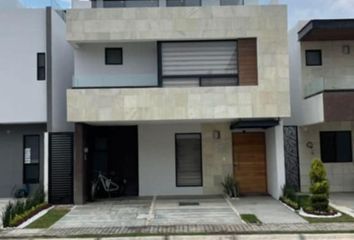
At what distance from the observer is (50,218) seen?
12.6 metres

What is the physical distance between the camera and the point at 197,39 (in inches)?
587

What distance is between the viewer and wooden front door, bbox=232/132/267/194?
17.2 m

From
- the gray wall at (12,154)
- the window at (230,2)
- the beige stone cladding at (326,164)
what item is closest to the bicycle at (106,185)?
the gray wall at (12,154)

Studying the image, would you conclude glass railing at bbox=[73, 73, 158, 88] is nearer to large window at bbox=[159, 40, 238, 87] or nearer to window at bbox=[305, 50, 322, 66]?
large window at bbox=[159, 40, 238, 87]

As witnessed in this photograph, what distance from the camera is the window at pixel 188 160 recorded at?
56.1 ft

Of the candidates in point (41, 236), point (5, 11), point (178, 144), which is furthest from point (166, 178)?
point (5, 11)

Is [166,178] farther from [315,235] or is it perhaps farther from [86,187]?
[315,235]

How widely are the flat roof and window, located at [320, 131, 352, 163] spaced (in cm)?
356

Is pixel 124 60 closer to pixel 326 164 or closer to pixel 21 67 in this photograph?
pixel 21 67

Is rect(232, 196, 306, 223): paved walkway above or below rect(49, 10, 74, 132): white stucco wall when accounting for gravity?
below

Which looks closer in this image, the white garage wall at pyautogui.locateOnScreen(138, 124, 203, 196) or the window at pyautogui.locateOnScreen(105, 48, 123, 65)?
the window at pyautogui.locateOnScreen(105, 48, 123, 65)

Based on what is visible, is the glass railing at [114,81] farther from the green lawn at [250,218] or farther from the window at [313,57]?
the window at [313,57]

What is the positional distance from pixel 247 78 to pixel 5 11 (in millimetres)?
8833

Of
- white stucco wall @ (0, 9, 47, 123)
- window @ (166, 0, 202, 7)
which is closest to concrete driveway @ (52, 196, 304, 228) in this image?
white stucco wall @ (0, 9, 47, 123)
